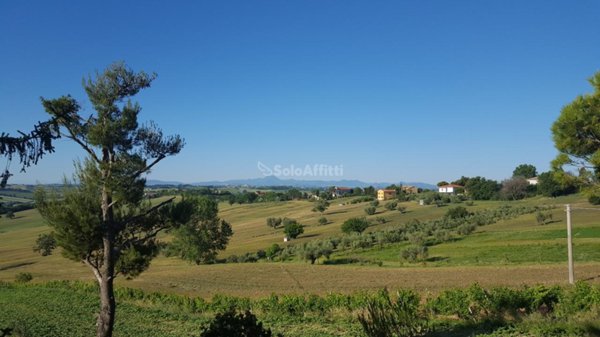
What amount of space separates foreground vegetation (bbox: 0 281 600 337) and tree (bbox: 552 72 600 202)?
3.93m

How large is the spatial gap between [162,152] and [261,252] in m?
51.4

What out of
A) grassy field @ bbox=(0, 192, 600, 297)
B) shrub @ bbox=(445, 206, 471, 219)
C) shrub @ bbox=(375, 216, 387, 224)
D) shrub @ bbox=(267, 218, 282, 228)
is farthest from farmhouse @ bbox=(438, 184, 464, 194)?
grassy field @ bbox=(0, 192, 600, 297)

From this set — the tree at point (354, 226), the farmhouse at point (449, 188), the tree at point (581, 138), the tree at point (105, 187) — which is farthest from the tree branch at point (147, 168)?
the farmhouse at point (449, 188)

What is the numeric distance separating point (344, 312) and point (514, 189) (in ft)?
346

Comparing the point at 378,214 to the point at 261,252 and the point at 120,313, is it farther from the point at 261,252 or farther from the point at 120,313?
the point at 120,313

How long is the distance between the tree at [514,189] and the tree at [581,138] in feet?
330

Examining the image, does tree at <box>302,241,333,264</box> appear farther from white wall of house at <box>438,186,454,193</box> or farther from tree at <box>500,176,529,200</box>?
white wall of house at <box>438,186,454,193</box>

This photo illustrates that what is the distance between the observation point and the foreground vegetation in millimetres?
11531

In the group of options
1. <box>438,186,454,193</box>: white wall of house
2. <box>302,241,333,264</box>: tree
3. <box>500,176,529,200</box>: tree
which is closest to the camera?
<box>302,241,333,264</box>: tree

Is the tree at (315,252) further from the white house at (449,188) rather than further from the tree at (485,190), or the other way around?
the white house at (449,188)

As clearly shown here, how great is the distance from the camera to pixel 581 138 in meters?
15.6

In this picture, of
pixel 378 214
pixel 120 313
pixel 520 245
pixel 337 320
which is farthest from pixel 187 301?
pixel 378 214

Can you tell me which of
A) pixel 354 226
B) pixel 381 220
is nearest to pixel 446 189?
pixel 381 220

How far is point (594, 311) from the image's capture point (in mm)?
12562
